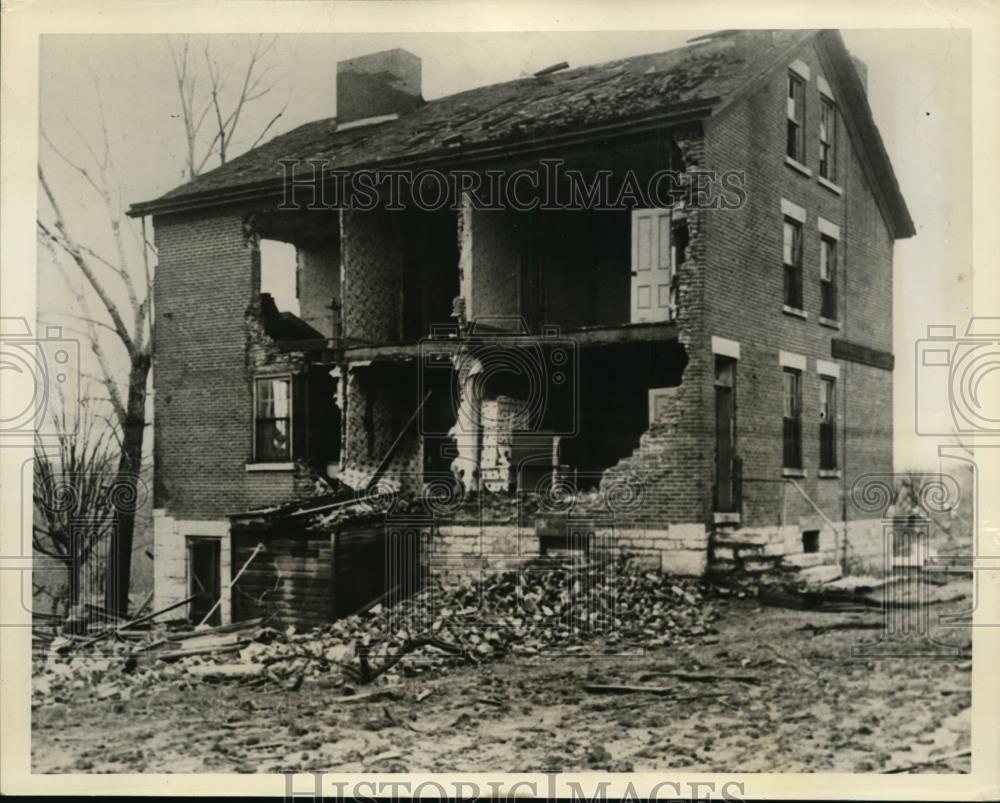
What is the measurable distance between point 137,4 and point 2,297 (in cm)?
312

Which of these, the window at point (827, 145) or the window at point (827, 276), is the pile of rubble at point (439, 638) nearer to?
the window at point (827, 276)

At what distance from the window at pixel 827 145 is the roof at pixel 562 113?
1.04 metres

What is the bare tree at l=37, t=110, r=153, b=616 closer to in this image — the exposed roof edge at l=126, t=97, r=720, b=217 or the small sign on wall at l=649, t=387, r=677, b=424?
the exposed roof edge at l=126, t=97, r=720, b=217

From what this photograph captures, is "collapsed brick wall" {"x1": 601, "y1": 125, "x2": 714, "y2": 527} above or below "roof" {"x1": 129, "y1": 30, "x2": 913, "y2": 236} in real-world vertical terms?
below

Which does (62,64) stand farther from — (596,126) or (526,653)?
(526,653)

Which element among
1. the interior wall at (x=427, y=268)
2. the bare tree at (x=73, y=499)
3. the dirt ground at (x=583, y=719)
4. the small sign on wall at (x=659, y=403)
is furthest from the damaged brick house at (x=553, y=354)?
the dirt ground at (x=583, y=719)

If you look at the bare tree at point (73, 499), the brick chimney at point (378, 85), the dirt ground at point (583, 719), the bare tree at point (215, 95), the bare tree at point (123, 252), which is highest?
the brick chimney at point (378, 85)

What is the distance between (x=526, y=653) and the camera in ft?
34.4

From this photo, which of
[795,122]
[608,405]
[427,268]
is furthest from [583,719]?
[795,122]

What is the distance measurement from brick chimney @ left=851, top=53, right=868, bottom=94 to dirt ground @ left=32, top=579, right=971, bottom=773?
498 centimetres

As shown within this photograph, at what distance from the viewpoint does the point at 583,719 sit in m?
10.1

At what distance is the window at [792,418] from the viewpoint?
11617 mm

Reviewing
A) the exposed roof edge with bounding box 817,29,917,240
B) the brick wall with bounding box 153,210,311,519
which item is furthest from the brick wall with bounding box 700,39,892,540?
the brick wall with bounding box 153,210,311,519

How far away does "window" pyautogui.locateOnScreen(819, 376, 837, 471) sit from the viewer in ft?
37.9
